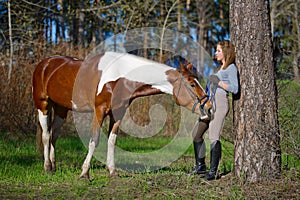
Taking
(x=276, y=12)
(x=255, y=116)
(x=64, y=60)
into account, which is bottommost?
(x=255, y=116)

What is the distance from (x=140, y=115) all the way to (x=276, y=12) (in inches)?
627

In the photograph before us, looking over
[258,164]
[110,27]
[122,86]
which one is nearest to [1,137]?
[122,86]

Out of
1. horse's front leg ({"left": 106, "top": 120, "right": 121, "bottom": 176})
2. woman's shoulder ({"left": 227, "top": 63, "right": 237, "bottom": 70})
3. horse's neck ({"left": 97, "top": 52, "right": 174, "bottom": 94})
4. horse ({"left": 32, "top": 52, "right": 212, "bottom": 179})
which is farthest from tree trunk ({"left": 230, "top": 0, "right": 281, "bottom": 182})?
horse's front leg ({"left": 106, "top": 120, "right": 121, "bottom": 176})

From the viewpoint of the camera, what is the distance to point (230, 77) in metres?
4.61

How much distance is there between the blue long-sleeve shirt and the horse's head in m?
0.27

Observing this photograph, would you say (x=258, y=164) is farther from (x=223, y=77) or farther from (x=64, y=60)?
(x=64, y=60)

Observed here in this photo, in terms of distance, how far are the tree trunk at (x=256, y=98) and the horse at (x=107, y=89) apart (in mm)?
512

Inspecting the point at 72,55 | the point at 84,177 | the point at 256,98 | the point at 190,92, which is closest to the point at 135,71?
the point at 190,92

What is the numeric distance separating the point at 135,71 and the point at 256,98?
1.67 m

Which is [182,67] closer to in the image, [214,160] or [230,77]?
[230,77]

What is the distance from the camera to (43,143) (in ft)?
20.8

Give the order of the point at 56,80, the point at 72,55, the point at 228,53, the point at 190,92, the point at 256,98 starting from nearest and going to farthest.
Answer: the point at 256,98 < the point at 228,53 < the point at 190,92 < the point at 56,80 < the point at 72,55

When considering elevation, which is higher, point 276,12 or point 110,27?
point 276,12

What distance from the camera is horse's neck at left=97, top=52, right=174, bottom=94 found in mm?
5215
